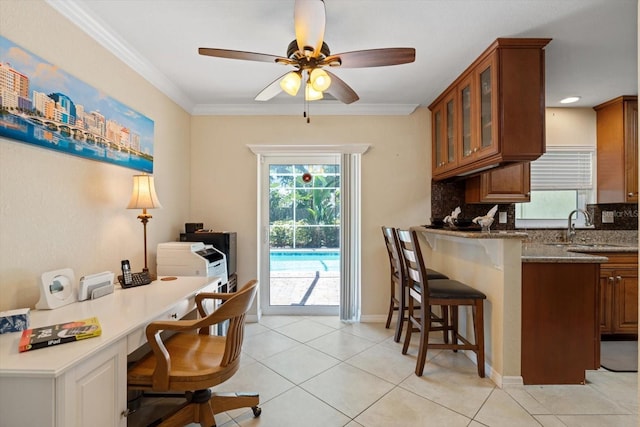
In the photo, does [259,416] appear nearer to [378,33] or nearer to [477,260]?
[477,260]

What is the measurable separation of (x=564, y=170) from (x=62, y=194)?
15.4 feet

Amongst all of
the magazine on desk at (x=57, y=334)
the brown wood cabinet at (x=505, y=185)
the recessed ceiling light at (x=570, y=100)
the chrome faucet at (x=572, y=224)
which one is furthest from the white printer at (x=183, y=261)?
the recessed ceiling light at (x=570, y=100)

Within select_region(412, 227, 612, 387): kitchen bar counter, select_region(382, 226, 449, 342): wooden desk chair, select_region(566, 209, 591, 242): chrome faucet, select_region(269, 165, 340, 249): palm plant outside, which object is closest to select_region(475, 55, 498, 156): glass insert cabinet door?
select_region(412, 227, 612, 387): kitchen bar counter

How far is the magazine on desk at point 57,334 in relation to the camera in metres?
1.00

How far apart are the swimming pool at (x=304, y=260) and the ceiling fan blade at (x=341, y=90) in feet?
6.29

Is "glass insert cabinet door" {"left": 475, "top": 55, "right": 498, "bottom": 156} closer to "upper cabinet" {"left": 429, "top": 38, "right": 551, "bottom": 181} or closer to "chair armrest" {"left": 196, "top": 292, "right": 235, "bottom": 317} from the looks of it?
"upper cabinet" {"left": 429, "top": 38, "right": 551, "bottom": 181}

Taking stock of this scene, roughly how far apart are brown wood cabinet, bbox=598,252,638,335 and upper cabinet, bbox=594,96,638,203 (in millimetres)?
753

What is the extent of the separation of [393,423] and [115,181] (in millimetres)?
2404

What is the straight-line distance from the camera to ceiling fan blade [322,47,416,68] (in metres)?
1.55

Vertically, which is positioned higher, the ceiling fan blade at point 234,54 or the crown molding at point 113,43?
the crown molding at point 113,43

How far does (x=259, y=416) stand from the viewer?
1.69m

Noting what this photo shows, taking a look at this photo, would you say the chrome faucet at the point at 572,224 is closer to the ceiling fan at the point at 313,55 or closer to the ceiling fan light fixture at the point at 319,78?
the ceiling fan at the point at 313,55

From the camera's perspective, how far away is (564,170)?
10.8 ft

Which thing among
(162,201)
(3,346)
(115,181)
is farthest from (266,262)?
(3,346)
